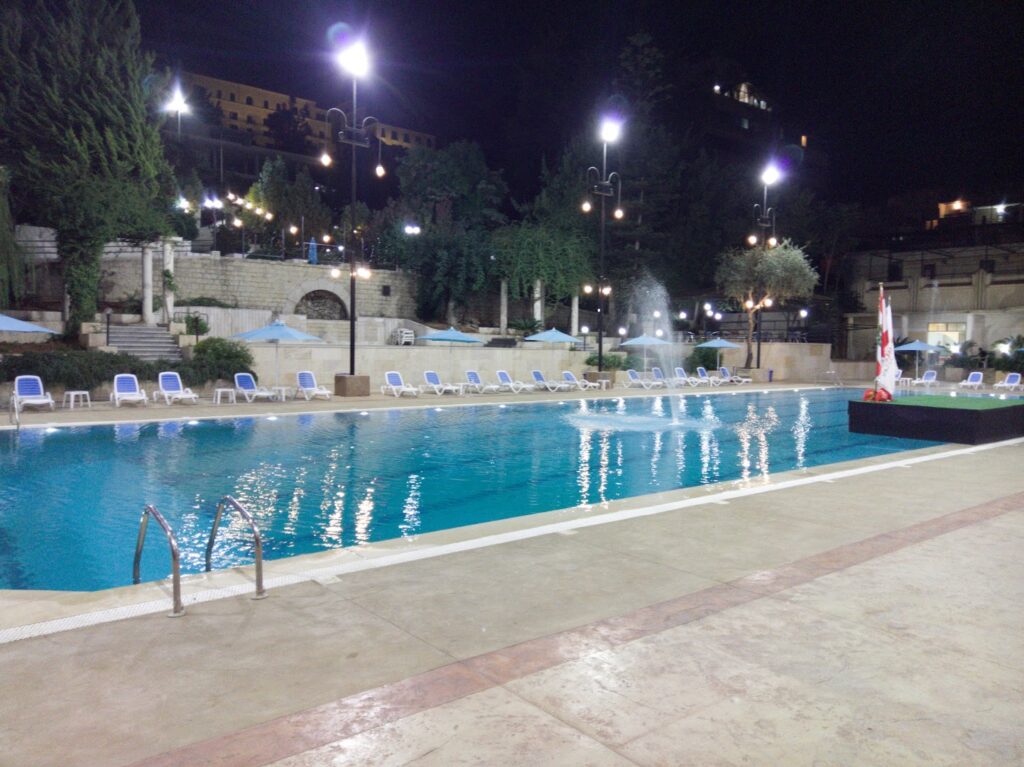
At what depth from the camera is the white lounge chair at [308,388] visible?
19953 mm

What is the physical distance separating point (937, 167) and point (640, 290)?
28068 millimetres

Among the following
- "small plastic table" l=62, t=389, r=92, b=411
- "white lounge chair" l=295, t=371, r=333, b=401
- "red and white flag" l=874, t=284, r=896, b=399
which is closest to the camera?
"red and white flag" l=874, t=284, r=896, b=399

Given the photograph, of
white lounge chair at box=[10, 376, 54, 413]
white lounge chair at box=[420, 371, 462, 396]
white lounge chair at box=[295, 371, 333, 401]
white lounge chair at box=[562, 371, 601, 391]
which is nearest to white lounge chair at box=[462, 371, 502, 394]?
white lounge chair at box=[420, 371, 462, 396]

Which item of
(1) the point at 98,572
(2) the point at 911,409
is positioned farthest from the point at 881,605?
(2) the point at 911,409

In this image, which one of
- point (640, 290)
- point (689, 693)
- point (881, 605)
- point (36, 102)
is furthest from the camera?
point (640, 290)

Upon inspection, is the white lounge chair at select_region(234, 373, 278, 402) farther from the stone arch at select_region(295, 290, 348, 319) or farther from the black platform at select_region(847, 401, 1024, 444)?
the stone arch at select_region(295, 290, 348, 319)

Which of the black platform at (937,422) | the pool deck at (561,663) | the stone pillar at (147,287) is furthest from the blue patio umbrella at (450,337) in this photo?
the pool deck at (561,663)

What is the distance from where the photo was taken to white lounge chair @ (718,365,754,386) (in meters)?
31.9

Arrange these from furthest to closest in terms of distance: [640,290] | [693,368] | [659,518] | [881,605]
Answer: [640,290]
[693,368]
[659,518]
[881,605]

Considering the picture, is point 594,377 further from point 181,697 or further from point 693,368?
point 181,697

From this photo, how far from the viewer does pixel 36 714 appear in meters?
3.02

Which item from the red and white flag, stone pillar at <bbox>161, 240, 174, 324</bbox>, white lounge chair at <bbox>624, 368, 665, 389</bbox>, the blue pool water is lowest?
the blue pool water

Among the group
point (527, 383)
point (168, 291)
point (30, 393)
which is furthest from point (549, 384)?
point (30, 393)

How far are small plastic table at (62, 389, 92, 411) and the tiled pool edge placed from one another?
1410 cm
